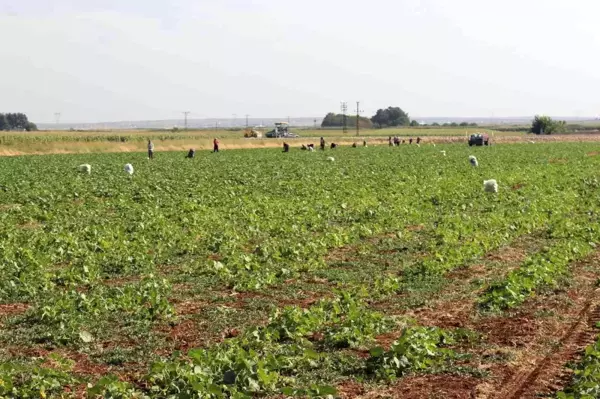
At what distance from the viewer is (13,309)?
453 inches

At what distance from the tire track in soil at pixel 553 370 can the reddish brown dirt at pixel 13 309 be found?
7532mm

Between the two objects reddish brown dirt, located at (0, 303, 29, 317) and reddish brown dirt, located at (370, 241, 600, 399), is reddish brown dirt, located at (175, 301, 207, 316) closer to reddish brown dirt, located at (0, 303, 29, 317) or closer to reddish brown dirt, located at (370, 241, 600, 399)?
reddish brown dirt, located at (0, 303, 29, 317)

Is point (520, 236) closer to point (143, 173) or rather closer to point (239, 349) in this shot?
point (239, 349)

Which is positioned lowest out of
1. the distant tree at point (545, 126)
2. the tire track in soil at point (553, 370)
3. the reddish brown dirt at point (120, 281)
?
the tire track in soil at point (553, 370)

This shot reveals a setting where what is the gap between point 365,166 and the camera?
43.8 m

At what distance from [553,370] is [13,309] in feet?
27.1

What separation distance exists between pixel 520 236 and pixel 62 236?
11.5 meters

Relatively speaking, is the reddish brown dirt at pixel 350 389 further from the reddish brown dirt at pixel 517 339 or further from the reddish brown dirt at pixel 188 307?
the reddish brown dirt at pixel 188 307

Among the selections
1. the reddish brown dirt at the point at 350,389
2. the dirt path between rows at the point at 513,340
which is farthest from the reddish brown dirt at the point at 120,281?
the reddish brown dirt at the point at 350,389

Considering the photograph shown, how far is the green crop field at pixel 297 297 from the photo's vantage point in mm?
8414

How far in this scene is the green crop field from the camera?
841 cm

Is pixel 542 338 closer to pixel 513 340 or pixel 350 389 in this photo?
pixel 513 340

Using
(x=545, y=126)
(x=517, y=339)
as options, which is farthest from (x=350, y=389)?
(x=545, y=126)

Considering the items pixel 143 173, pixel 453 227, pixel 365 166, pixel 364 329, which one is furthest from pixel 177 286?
pixel 365 166
